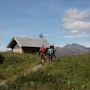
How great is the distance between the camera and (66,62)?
27.8 meters

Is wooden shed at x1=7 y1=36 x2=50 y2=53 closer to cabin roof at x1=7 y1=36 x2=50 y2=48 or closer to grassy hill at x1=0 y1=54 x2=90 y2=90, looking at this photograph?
cabin roof at x1=7 y1=36 x2=50 y2=48

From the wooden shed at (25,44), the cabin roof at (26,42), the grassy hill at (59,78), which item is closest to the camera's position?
the grassy hill at (59,78)

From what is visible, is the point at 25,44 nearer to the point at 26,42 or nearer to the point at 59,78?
the point at 26,42

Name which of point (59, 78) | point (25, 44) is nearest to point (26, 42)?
point (25, 44)

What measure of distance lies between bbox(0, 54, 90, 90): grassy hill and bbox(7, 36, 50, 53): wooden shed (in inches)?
1117

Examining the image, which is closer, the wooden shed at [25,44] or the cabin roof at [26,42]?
the cabin roof at [26,42]

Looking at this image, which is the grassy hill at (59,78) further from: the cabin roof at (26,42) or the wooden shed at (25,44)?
the wooden shed at (25,44)

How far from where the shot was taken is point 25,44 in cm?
5619

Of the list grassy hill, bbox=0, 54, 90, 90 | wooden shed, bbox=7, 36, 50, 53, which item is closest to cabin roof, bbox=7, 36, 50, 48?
wooden shed, bbox=7, 36, 50, 53

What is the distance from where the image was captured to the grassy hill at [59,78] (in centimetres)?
1571

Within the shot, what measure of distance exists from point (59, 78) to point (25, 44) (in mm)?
36517

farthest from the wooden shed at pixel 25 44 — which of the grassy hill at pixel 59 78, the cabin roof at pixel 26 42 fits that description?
the grassy hill at pixel 59 78

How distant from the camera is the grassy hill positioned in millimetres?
15707

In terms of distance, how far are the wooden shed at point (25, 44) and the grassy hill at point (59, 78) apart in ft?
93.1
